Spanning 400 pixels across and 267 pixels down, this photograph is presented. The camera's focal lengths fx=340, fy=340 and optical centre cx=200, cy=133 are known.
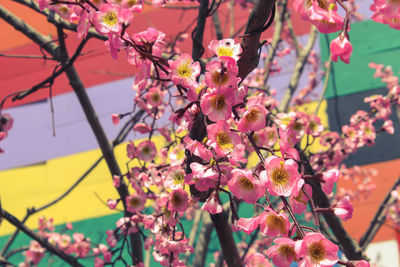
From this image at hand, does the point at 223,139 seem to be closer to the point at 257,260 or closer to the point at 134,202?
the point at 257,260

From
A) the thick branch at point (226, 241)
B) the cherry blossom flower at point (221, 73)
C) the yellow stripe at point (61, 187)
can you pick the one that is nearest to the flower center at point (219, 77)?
the cherry blossom flower at point (221, 73)

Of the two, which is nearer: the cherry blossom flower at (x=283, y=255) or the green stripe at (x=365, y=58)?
the cherry blossom flower at (x=283, y=255)

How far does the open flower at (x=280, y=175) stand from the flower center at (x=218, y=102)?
0.11 metres

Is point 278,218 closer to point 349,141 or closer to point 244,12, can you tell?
point 349,141

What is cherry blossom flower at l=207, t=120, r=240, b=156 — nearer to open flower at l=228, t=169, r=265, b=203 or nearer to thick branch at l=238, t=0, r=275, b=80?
open flower at l=228, t=169, r=265, b=203

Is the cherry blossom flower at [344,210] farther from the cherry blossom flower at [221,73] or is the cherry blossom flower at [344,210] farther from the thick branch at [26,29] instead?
the thick branch at [26,29]

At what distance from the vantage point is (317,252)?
40 centimetres

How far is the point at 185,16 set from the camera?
294 centimetres

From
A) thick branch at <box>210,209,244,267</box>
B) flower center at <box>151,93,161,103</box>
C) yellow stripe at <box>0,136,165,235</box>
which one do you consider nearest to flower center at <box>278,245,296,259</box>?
thick branch at <box>210,209,244,267</box>

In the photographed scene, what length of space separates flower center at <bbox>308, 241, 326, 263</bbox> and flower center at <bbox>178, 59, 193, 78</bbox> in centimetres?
31

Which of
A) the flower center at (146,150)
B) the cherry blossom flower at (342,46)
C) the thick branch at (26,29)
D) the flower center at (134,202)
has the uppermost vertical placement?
the thick branch at (26,29)

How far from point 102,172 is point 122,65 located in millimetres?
913

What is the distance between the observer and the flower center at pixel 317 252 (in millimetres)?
396

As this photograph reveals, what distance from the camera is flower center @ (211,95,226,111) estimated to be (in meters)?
0.49
